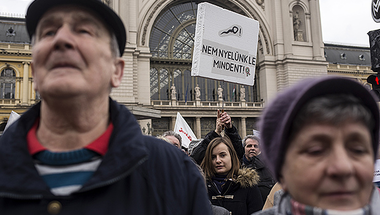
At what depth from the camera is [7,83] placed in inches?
1288

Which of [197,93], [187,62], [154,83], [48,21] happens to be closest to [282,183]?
Result: [48,21]

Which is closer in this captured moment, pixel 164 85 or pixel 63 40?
pixel 63 40

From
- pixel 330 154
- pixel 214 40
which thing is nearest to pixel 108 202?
pixel 330 154

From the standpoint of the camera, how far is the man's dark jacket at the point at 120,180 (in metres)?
1.38

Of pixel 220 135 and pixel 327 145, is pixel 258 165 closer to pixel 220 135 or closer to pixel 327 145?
pixel 220 135

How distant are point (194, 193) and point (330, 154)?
739mm

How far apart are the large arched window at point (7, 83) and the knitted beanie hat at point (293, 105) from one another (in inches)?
1415

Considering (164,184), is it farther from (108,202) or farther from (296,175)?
(296,175)

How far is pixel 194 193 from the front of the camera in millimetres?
1692

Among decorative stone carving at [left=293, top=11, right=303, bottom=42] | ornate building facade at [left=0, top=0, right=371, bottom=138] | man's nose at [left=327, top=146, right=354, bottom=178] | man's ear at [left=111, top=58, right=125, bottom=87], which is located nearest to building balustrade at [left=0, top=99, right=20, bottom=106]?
ornate building facade at [left=0, top=0, right=371, bottom=138]

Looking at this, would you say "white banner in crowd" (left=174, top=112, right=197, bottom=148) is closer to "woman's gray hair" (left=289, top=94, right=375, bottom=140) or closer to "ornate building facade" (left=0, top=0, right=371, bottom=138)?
"woman's gray hair" (left=289, top=94, right=375, bottom=140)

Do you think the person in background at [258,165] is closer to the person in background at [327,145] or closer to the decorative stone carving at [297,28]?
the person in background at [327,145]

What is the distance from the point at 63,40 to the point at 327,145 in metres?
1.26

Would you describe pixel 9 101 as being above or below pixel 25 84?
below
